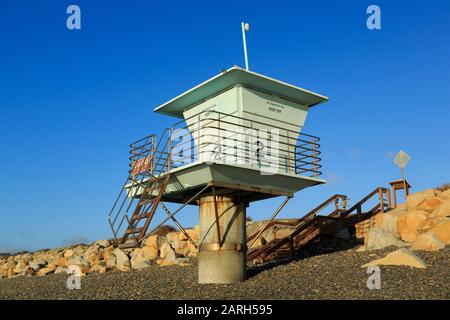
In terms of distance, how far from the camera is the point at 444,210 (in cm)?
2539

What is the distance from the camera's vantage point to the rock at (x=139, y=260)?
29.5m

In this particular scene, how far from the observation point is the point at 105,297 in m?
A: 17.5

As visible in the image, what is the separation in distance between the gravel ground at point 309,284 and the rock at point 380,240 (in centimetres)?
94

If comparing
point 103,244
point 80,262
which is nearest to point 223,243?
point 80,262

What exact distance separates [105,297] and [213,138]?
672cm

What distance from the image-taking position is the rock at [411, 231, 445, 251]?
21.9 metres

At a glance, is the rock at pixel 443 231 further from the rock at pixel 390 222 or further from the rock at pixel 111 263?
the rock at pixel 111 263

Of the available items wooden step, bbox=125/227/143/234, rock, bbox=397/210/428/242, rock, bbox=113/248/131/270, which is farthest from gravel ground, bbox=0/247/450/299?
rock, bbox=113/248/131/270

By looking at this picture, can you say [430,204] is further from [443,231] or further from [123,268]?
[123,268]

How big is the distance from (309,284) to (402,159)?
1581 centimetres

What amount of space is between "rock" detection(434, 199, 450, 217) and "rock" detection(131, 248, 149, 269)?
15.7 m

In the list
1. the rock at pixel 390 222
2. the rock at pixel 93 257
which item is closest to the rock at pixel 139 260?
the rock at pixel 93 257
